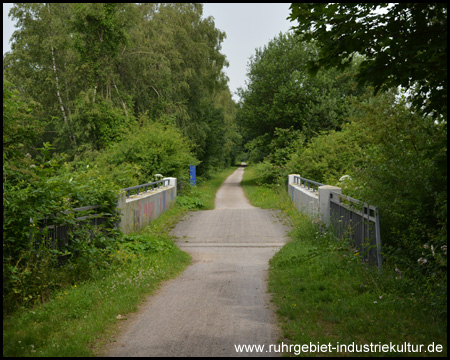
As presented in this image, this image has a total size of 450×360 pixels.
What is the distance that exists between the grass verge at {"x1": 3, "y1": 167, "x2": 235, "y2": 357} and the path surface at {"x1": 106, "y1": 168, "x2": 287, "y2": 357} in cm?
24

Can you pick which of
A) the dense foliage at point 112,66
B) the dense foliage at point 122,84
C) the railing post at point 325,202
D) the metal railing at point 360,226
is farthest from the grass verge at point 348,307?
the dense foliage at point 112,66

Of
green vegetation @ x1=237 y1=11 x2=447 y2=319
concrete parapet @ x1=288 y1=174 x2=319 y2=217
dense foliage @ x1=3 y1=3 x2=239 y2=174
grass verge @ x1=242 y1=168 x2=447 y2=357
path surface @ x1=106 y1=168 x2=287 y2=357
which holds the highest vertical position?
dense foliage @ x1=3 y1=3 x2=239 y2=174

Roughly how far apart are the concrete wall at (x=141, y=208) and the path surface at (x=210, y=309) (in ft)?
5.22

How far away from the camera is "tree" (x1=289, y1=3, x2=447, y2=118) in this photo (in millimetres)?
4867

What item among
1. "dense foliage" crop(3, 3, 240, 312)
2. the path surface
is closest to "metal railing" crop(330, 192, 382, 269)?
the path surface

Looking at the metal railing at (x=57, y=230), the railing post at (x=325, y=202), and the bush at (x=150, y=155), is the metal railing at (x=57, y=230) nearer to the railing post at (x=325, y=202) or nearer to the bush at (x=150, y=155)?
the railing post at (x=325, y=202)

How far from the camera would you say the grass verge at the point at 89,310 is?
470cm

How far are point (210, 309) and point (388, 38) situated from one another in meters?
4.24

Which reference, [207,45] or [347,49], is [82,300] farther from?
[207,45]

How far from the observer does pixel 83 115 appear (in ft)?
93.6

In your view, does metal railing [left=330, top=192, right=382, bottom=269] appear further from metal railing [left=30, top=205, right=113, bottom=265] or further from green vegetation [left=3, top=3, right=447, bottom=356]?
metal railing [left=30, top=205, right=113, bottom=265]

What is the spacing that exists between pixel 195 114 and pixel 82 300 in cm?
3182

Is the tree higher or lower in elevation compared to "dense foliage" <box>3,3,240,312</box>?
lower

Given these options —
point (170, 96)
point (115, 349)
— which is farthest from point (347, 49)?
point (170, 96)
